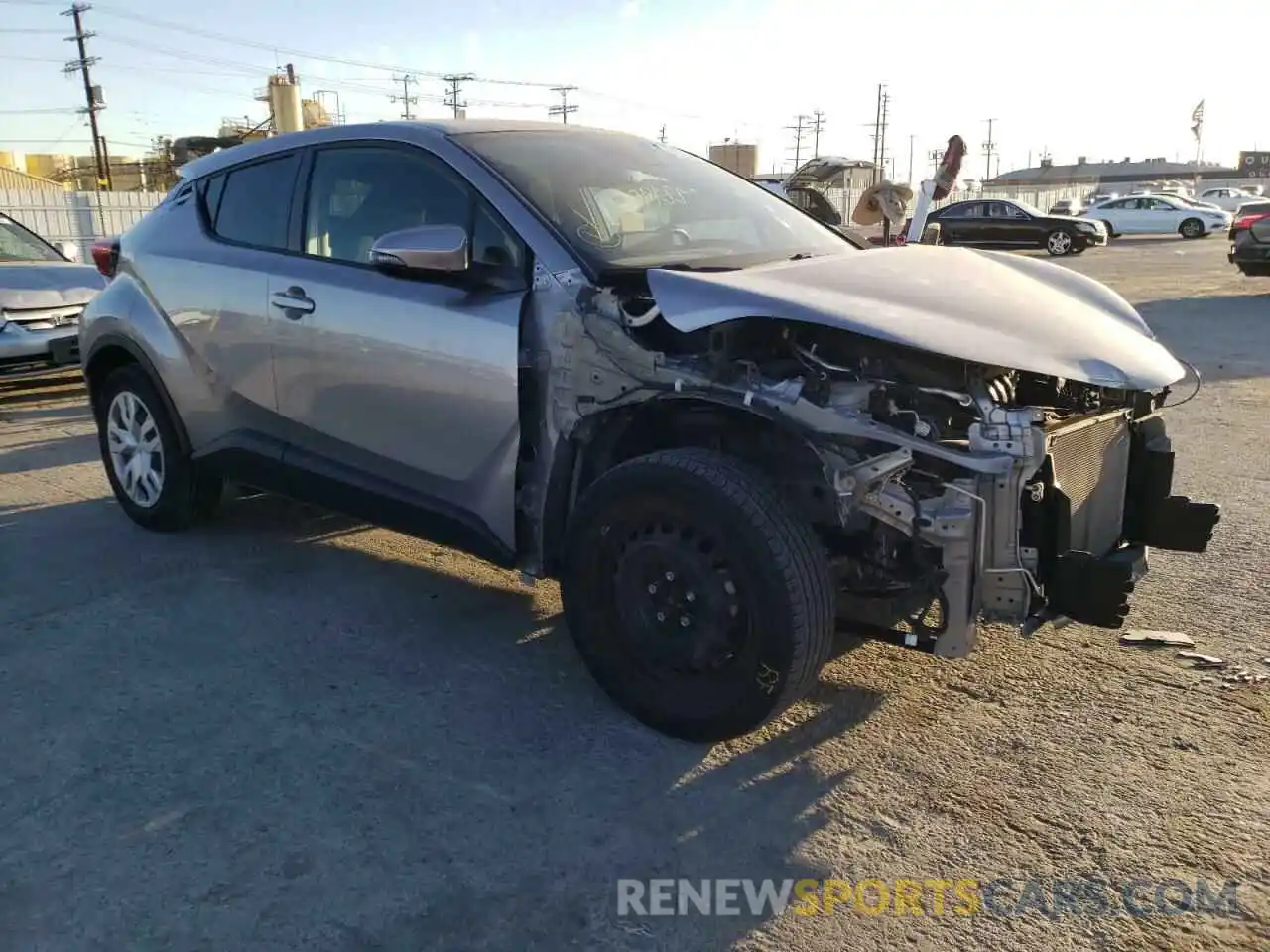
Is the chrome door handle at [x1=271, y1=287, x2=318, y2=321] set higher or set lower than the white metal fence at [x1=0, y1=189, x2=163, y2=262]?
lower

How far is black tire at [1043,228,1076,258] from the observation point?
30.1 meters

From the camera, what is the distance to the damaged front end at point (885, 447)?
2.84 metres

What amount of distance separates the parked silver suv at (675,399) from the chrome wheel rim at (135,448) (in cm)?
62

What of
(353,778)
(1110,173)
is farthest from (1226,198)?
(1110,173)

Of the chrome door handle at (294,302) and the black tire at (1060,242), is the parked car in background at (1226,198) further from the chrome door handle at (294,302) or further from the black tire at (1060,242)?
the chrome door handle at (294,302)

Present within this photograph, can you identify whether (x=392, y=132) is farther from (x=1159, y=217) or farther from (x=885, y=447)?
(x=1159, y=217)

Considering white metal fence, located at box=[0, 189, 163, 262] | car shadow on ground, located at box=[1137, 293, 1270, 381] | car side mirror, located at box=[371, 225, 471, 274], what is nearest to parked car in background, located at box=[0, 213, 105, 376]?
car side mirror, located at box=[371, 225, 471, 274]

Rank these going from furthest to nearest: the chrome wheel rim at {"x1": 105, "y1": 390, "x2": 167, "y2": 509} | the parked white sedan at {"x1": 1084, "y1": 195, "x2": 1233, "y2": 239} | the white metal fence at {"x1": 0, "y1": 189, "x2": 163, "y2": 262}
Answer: the parked white sedan at {"x1": 1084, "y1": 195, "x2": 1233, "y2": 239}, the white metal fence at {"x1": 0, "y1": 189, "x2": 163, "y2": 262}, the chrome wheel rim at {"x1": 105, "y1": 390, "x2": 167, "y2": 509}

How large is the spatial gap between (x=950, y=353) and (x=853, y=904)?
4.54 feet

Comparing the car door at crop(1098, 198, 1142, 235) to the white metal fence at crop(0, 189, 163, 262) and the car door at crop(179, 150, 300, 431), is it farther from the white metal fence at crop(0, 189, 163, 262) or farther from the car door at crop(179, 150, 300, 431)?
the car door at crop(179, 150, 300, 431)

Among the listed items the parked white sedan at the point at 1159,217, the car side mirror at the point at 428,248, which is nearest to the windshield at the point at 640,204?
the car side mirror at the point at 428,248

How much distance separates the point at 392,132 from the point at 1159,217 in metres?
39.9

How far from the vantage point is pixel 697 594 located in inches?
120

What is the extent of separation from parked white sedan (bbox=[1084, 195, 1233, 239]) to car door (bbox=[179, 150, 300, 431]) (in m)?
38.4
